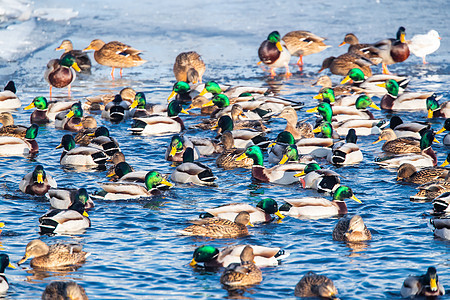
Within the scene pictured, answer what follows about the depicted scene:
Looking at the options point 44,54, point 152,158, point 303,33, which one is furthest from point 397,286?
point 44,54

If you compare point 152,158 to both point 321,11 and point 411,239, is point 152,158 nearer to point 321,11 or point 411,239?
point 411,239

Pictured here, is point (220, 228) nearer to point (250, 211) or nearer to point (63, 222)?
point (250, 211)

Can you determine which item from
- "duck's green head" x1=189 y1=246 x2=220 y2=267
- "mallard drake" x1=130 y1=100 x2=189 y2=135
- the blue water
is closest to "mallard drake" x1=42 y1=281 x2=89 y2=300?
the blue water

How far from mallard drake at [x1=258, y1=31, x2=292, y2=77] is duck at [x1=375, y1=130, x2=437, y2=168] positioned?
24.8 ft

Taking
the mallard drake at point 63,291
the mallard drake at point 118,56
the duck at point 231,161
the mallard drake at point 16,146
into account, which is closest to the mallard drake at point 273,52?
the mallard drake at point 118,56

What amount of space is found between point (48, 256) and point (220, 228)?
215cm

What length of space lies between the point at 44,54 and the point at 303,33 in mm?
7444

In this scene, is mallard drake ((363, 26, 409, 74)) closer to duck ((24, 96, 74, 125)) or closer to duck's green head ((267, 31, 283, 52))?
duck's green head ((267, 31, 283, 52))

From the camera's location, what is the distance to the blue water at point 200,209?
8016 millimetres

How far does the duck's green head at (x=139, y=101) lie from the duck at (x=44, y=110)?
52.4 inches

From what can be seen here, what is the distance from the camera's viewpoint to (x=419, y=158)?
12352mm

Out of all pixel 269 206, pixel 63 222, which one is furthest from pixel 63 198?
pixel 269 206

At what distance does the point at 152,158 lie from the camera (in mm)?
13422

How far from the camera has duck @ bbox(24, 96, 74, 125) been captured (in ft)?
52.1
